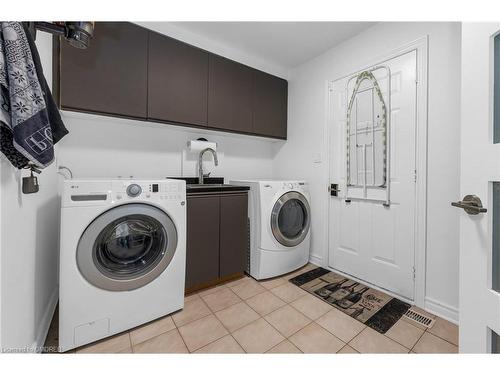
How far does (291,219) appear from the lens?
215cm

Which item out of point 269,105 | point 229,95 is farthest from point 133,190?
point 269,105

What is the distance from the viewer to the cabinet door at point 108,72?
1.43 m

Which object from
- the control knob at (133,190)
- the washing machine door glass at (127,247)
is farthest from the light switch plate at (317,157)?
the control knob at (133,190)

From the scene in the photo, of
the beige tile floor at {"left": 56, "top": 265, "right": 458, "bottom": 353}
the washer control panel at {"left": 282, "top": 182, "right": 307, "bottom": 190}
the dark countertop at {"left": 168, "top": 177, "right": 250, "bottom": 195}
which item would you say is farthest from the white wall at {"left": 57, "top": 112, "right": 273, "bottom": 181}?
the beige tile floor at {"left": 56, "top": 265, "right": 458, "bottom": 353}

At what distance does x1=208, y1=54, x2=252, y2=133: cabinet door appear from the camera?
204 cm

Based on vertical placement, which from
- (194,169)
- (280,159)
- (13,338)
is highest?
(280,159)

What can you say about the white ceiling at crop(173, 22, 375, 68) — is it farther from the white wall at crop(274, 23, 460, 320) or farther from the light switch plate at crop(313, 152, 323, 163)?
the light switch plate at crop(313, 152, 323, 163)

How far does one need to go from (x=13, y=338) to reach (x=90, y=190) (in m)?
0.67

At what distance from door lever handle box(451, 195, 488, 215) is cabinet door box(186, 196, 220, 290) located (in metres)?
1.47

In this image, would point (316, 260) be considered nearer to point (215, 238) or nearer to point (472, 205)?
point (215, 238)

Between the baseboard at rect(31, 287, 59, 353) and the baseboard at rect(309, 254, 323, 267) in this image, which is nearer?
the baseboard at rect(31, 287, 59, 353)
